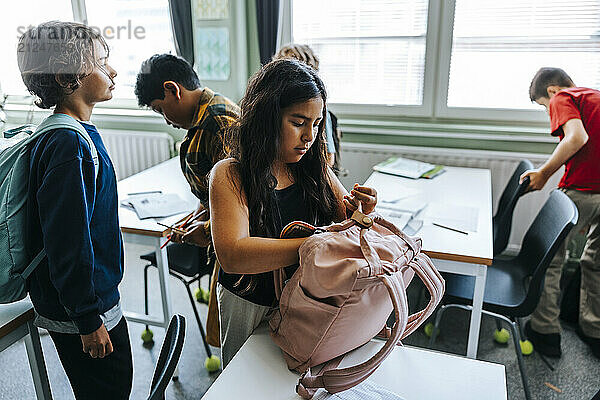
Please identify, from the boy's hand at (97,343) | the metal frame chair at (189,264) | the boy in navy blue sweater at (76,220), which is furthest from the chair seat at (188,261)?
the boy's hand at (97,343)

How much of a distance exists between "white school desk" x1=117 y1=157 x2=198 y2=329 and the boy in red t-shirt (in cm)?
170

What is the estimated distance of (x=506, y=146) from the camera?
9.67ft

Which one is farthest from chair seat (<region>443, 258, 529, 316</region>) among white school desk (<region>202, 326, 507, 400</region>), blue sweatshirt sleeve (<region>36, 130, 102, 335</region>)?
blue sweatshirt sleeve (<region>36, 130, 102, 335</region>)

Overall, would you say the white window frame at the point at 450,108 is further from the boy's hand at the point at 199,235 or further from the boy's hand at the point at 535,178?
the boy's hand at the point at 199,235

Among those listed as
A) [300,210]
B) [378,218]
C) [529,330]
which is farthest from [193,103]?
[529,330]

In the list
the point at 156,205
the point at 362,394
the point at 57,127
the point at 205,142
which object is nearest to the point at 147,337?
the point at 156,205

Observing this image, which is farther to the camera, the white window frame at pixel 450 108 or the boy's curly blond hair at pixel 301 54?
the white window frame at pixel 450 108

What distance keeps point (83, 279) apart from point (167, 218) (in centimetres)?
95

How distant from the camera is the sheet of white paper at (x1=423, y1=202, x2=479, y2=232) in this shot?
199cm

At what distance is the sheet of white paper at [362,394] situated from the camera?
3.33ft

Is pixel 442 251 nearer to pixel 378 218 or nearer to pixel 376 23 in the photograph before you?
pixel 378 218

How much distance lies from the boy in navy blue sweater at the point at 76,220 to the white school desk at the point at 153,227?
0.60 metres

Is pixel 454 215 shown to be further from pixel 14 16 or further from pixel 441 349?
pixel 14 16

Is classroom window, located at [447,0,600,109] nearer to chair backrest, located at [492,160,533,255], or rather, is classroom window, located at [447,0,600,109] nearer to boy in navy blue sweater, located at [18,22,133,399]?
chair backrest, located at [492,160,533,255]
